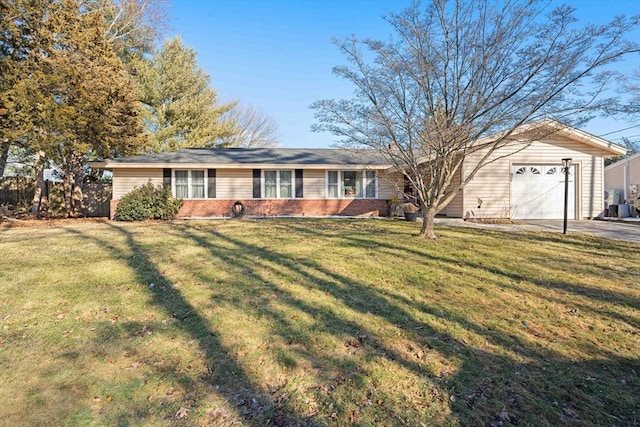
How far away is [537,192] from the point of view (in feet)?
42.5

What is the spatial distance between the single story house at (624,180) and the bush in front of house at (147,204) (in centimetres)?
1781

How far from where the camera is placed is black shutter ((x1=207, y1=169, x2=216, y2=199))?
583 inches

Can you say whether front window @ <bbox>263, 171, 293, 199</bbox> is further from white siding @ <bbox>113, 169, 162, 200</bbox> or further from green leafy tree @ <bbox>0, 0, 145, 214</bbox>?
green leafy tree @ <bbox>0, 0, 145, 214</bbox>

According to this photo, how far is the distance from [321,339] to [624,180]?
2312 cm

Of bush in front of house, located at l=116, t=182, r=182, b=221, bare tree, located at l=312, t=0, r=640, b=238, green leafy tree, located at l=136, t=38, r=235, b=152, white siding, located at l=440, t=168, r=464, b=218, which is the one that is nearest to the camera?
bare tree, located at l=312, t=0, r=640, b=238

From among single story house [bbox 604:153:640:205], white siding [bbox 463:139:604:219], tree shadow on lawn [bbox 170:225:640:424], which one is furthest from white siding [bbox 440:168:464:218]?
tree shadow on lawn [bbox 170:225:640:424]

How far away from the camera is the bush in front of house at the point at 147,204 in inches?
503

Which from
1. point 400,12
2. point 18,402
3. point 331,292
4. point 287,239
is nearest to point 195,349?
point 18,402

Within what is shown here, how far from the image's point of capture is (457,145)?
7312 mm

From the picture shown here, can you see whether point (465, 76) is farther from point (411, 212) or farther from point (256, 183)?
point (256, 183)

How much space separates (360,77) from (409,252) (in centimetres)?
412

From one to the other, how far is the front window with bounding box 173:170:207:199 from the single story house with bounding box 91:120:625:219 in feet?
0.13

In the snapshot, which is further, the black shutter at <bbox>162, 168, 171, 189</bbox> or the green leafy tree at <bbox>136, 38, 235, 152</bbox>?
the green leafy tree at <bbox>136, 38, 235, 152</bbox>

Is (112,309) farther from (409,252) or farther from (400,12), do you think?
(400,12)
